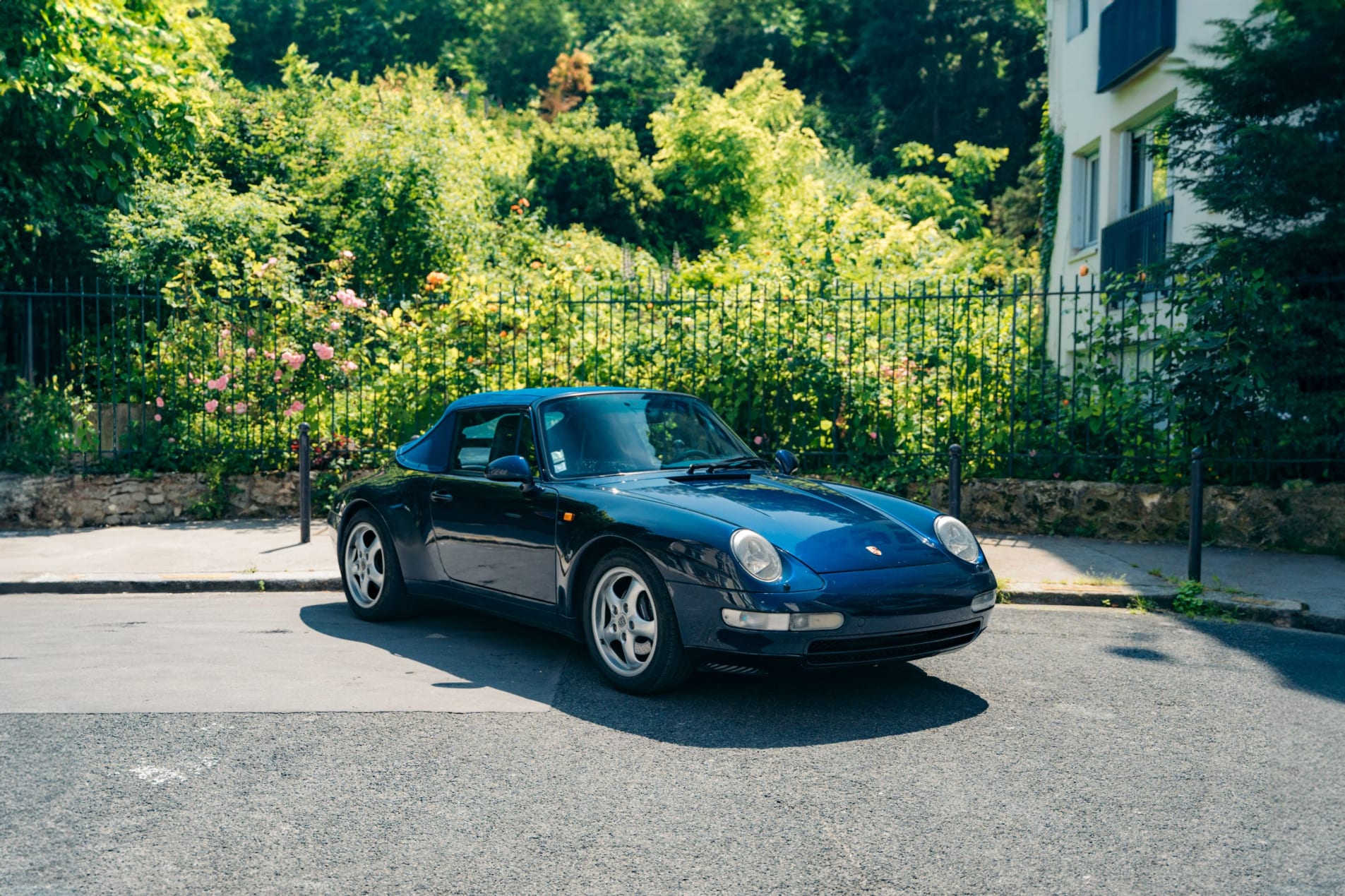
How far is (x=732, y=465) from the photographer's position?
684 cm

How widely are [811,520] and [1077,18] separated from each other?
16.2 meters

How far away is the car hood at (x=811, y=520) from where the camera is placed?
5.56m

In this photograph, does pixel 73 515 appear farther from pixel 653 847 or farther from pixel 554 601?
pixel 653 847

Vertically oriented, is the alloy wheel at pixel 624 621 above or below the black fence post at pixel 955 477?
below

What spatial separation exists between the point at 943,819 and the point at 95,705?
12.6 feet

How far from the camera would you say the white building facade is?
14.7 metres

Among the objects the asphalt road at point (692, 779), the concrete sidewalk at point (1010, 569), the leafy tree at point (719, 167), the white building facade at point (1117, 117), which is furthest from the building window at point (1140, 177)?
the leafy tree at point (719, 167)

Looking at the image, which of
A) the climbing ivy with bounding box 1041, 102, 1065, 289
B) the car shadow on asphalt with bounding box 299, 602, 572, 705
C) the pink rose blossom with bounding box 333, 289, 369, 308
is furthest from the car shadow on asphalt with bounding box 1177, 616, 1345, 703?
the climbing ivy with bounding box 1041, 102, 1065, 289

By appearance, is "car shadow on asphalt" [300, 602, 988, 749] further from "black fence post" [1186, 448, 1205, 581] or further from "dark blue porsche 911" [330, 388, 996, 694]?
"black fence post" [1186, 448, 1205, 581]

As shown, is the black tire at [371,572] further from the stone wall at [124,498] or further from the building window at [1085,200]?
the building window at [1085,200]

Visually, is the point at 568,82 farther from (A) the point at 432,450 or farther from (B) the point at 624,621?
(B) the point at 624,621

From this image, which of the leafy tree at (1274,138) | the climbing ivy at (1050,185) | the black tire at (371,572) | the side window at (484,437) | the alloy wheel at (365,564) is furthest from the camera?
the climbing ivy at (1050,185)

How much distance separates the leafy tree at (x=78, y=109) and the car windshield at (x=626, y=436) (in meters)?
8.52

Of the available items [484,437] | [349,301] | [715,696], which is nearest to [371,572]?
[484,437]
